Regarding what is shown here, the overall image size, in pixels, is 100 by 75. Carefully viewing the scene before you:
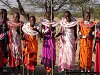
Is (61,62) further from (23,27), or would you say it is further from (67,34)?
→ (23,27)

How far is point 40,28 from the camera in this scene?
8.76 m

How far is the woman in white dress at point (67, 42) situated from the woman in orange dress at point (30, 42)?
0.59 m

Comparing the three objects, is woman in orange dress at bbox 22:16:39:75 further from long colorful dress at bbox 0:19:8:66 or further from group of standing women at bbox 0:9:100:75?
long colorful dress at bbox 0:19:8:66

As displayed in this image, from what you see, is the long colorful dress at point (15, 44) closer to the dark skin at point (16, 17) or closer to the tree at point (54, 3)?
the dark skin at point (16, 17)

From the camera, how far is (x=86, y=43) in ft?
28.5

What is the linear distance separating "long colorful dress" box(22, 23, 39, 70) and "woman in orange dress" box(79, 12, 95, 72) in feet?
3.72

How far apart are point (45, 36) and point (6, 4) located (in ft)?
25.1

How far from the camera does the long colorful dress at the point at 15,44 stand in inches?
335

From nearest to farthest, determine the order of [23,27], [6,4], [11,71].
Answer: [23,27], [11,71], [6,4]

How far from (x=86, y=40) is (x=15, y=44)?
1.73 m

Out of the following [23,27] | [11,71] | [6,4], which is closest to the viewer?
[23,27]

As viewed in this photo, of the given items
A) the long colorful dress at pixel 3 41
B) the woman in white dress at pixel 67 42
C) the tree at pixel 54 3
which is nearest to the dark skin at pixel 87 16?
the woman in white dress at pixel 67 42

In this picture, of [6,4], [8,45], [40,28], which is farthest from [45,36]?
[6,4]

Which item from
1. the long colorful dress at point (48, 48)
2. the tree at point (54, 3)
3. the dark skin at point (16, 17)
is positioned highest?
the tree at point (54, 3)
